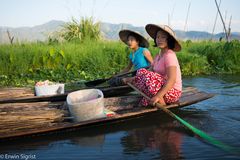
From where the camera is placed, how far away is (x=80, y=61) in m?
8.53

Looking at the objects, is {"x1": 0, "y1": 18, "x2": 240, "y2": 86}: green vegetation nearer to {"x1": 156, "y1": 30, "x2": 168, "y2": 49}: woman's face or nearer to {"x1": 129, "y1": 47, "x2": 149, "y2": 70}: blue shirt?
{"x1": 129, "y1": 47, "x2": 149, "y2": 70}: blue shirt

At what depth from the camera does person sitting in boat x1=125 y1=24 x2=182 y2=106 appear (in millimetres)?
4016

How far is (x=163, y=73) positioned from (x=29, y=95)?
79.9 inches

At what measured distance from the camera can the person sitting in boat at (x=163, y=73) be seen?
402 centimetres

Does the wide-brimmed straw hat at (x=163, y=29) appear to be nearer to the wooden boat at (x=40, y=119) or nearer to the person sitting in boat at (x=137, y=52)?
the wooden boat at (x=40, y=119)

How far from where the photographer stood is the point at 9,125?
11.6 feet

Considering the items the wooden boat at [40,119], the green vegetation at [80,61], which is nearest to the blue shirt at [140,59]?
the wooden boat at [40,119]

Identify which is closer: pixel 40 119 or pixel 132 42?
pixel 40 119

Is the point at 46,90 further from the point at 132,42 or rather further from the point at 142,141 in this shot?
the point at 142,141

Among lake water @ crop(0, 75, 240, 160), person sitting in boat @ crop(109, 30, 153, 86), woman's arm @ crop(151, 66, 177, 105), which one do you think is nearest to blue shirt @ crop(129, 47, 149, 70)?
person sitting in boat @ crop(109, 30, 153, 86)

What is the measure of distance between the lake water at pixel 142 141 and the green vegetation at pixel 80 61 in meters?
3.64

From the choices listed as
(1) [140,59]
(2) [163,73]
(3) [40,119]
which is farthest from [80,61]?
(3) [40,119]

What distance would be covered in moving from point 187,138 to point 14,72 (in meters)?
5.07

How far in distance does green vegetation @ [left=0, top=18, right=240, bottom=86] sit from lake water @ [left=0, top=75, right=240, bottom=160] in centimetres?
364
